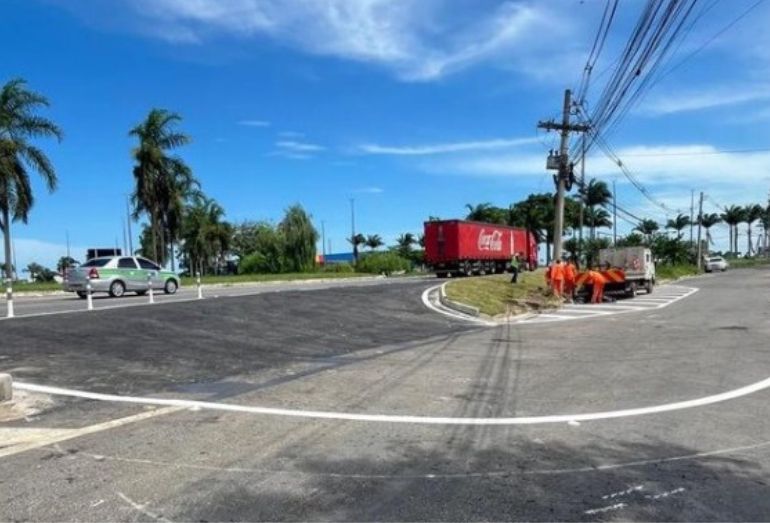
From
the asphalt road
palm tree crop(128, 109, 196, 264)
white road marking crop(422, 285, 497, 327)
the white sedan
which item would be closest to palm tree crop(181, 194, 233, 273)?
palm tree crop(128, 109, 196, 264)

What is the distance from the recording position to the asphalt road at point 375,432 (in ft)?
17.2

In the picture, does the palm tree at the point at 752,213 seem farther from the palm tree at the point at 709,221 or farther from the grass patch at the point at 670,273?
the grass patch at the point at 670,273

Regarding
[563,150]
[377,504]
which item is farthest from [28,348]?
[563,150]

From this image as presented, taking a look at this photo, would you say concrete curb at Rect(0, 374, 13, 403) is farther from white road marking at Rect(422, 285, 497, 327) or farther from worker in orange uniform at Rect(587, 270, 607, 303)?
worker in orange uniform at Rect(587, 270, 607, 303)

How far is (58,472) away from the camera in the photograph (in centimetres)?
588

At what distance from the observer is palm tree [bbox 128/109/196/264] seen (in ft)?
165

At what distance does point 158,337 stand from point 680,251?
292 ft

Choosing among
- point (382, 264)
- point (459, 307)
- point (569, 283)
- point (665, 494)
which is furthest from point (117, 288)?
point (382, 264)

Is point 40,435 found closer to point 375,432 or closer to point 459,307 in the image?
point 375,432

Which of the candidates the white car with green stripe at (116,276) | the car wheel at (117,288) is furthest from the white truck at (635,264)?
the car wheel at (117,288)

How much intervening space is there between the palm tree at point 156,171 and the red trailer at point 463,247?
18.7 metres

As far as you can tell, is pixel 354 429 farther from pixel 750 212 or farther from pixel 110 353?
pixel 750 212

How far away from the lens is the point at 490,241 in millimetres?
49969

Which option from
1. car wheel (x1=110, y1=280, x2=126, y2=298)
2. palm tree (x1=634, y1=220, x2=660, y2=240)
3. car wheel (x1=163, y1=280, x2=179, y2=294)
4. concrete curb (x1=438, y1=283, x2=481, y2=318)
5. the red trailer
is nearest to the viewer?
concrete curb (x1=438, y1=283, x2=481, y2=318)
